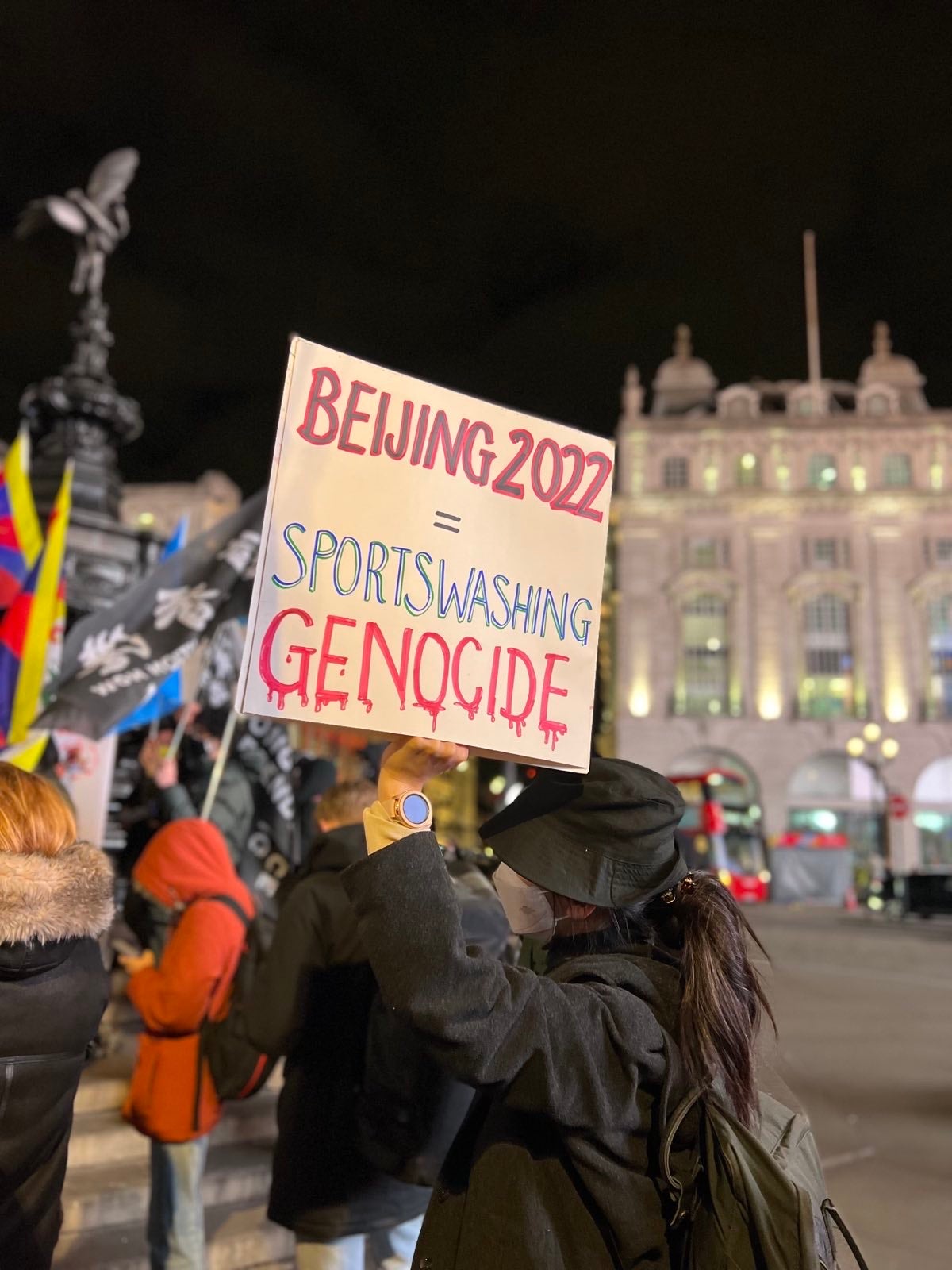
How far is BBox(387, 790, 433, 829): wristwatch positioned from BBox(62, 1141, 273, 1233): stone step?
3.50m

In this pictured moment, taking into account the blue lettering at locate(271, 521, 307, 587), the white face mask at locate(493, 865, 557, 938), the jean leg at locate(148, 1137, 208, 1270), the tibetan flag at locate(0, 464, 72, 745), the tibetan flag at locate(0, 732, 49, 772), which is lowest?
the jean leg at locate(148, 1137, 208, 1270)

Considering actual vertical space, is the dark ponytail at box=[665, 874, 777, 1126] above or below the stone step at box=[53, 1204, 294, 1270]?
above

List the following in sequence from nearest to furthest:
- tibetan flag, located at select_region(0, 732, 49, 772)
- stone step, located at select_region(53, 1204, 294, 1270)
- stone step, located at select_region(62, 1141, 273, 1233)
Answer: stone step, located at select_region(53, 1204, 294, 1270) < stone step, located at select_region(62, 1141, 273, 1233) < tibetan flag, located at select_region(0, 732, 49, 772)

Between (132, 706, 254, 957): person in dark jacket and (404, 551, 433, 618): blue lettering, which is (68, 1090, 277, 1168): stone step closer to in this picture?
(132, 706, 254, 957): person in dark jacket

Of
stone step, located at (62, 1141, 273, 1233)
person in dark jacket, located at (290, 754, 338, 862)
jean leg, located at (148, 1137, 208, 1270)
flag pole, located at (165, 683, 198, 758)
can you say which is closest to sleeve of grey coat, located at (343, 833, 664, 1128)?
jean leg, located at (148, 1137, 208, 1270)

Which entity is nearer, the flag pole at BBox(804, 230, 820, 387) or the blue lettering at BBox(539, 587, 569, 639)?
the blue lettering at BBox(539, 587, 569, 639)

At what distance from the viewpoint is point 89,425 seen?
8773mm

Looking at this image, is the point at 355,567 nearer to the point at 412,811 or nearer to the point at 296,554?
the point at 296,554

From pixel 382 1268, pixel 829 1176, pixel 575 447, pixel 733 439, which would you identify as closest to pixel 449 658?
pixel 575 447

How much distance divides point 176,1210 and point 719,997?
2.60 meters

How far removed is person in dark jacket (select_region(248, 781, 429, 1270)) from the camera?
2.78 meters

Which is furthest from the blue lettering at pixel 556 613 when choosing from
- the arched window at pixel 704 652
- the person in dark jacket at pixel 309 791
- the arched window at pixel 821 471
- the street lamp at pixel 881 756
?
the arched window at pixel 821 471

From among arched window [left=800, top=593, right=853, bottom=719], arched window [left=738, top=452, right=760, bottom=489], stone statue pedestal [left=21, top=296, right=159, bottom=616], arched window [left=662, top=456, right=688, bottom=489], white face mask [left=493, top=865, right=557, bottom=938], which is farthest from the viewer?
arched window [left=662, top=456, right=688, bottom=489]

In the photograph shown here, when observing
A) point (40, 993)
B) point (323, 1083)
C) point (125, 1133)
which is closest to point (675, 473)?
point (125, 1133)
